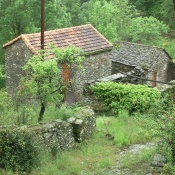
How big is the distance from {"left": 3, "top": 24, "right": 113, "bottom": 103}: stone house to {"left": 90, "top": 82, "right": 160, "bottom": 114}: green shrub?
8.34ft

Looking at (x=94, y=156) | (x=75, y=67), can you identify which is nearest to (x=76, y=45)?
(x=75, y=67)

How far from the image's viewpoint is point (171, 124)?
28.8ft

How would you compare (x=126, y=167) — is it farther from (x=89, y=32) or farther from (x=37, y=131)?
(x=89, y=32)

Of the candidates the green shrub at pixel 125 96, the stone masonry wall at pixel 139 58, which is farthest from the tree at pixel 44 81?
the stone masonry wall at pixel 139 58

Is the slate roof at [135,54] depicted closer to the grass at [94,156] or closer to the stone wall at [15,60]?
the stone wall at [15,60]

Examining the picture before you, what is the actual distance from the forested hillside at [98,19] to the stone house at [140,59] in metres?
3.58

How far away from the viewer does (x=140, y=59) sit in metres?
25.2

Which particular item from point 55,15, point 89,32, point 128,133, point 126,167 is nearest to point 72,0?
point 55,15

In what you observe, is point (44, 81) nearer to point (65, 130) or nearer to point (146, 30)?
point (65, 130)

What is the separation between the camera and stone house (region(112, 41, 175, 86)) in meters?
24.9

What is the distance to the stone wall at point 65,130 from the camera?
32.9ft

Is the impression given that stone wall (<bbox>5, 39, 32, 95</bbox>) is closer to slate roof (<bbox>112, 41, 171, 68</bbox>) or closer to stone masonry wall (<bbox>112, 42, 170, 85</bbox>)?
stone masonry wall (<bbox>112, 42, 170, 85</bbox>)

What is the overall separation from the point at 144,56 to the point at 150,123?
16409mm

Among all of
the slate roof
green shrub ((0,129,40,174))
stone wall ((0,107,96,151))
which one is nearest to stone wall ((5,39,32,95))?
stone wall ((0,107,96,151))
